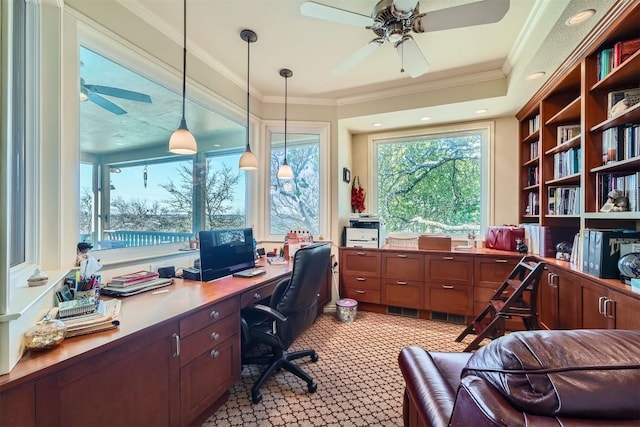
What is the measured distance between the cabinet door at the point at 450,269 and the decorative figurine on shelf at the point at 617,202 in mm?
1323

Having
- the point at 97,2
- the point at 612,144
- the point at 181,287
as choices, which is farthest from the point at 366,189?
the point at 97,2

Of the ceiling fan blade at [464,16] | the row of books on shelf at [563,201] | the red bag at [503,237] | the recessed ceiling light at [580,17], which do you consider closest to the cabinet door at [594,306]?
the row of books on shelf at [563,201]

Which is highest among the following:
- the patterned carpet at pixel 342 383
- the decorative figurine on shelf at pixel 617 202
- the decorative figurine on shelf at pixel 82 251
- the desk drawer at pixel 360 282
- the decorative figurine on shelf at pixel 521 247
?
the decorative figurine on shelf at pixel 617 202

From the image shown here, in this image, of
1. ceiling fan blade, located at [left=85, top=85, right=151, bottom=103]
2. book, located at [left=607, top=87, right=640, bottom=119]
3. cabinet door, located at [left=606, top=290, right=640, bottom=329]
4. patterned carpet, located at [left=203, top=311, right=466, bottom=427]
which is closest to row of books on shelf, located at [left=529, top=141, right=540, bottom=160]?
book, located at [left=607, top=87, right=640, bottom=119]

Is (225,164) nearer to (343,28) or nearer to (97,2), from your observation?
(97,2)

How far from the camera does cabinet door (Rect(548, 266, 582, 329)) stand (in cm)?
203

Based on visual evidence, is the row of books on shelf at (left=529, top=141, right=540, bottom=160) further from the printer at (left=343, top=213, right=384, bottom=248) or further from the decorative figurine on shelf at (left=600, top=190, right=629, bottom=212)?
the printer at (left=343, top=213, right=384, bottom=248)

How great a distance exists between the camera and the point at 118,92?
1916 millimetres

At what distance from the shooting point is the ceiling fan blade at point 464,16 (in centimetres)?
152

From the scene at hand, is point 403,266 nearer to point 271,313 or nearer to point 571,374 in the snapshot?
point 271,313

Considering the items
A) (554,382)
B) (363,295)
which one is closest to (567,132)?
(363,295)

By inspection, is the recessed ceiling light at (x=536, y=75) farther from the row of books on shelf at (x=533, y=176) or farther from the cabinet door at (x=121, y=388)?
the cabinet door at (x=121, y=388)

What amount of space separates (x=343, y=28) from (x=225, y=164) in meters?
1.80

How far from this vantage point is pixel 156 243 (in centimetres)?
232
